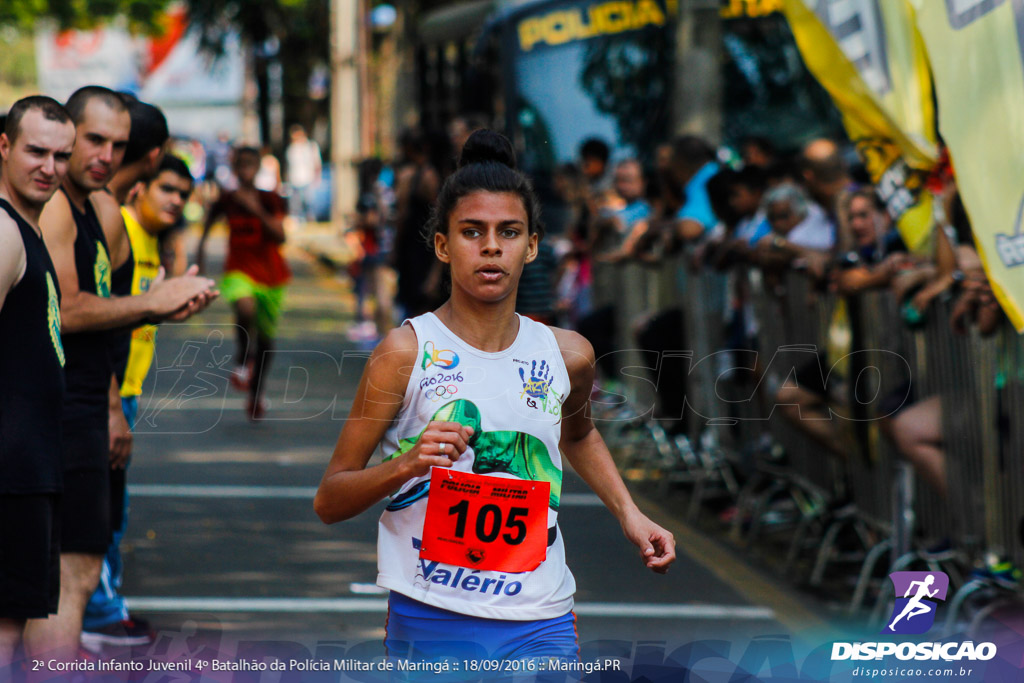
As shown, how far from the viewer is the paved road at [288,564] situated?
5762 millimetres

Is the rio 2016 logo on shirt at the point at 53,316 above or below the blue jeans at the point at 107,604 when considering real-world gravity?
above

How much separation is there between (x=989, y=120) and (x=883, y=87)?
49.3 inches

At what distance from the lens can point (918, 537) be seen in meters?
6.39

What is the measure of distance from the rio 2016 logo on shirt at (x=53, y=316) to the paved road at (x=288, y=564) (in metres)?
0.85

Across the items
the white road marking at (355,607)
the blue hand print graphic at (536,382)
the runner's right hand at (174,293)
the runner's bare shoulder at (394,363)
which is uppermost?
the runner's right hand at (174,293)

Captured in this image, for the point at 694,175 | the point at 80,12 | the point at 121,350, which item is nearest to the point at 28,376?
the point at 121,350

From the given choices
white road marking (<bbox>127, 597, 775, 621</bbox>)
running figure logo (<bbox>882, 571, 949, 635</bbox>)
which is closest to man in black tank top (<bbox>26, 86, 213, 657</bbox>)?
white road marking (<bbox>127, 597, 775, 621</bbox>)

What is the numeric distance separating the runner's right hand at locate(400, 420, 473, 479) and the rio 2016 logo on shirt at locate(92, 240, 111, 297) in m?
1.97

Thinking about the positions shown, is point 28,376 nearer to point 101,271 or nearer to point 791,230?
point 101,271

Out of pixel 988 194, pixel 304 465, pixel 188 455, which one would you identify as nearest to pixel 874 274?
pixel 988 194

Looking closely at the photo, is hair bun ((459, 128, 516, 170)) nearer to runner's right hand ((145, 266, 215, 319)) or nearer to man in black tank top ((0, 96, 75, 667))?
man in black tank top ((0, 96, 75, 667))

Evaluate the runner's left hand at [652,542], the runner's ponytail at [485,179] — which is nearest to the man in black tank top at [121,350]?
the runner's ponytail at [485,179]

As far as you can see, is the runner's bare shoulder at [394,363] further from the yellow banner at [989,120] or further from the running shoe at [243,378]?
the running shoe at [243,378]

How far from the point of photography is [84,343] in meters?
4.71
